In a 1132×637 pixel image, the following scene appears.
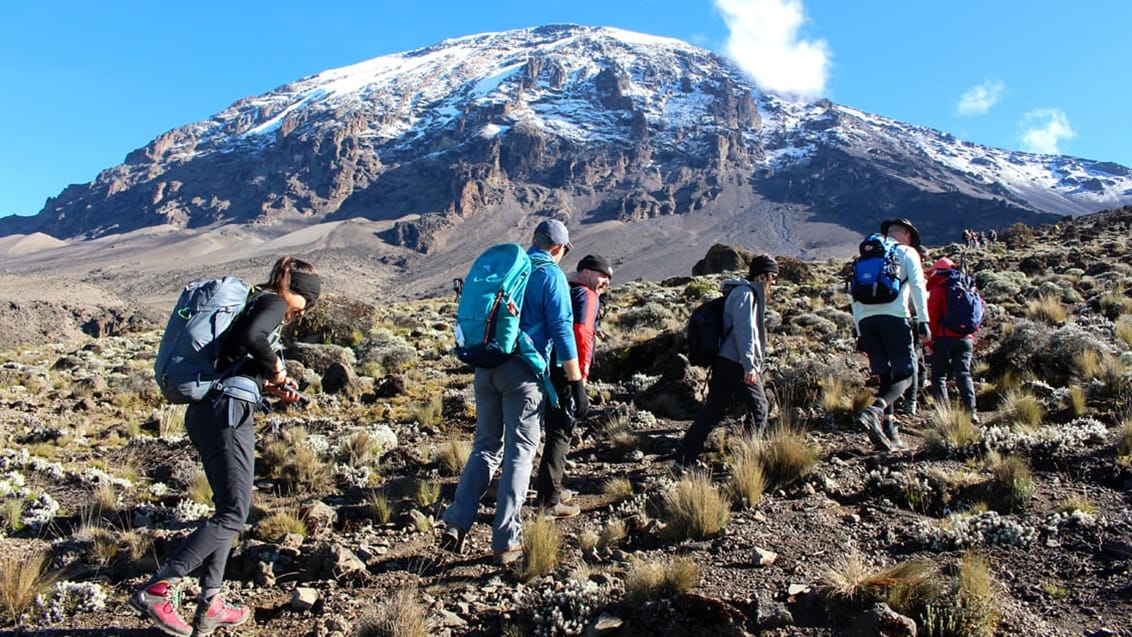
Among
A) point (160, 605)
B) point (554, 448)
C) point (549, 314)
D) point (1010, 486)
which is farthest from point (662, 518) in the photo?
point (160, 605)

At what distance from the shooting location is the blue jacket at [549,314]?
386 centimetres

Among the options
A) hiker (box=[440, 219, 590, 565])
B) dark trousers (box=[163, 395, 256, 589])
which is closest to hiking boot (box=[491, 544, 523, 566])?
hiker (box=[440, 219, 590, 565])

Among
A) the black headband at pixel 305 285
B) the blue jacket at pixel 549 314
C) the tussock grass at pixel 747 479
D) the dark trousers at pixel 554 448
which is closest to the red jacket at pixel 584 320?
the dark trousers at pixel 554 448

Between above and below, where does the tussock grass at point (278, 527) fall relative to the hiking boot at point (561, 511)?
below

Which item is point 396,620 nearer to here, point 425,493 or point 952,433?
point 425,493

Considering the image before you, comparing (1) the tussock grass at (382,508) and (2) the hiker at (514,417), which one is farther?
(1) the tussock grass at (382,508)

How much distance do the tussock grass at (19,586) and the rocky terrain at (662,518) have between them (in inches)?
0.5

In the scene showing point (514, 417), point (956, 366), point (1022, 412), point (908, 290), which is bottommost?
point (1022, 412)

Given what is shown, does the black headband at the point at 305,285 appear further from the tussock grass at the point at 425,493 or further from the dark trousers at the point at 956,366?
the dark trousers at the point at 956,366

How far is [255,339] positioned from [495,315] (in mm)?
1177

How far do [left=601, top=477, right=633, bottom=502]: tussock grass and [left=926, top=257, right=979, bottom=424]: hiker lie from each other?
9.71 feet

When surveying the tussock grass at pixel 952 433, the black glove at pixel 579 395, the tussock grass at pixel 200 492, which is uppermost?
the black glove at pixel 579 395

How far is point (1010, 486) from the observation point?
13.3 ft

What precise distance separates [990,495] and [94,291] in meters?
40.4
